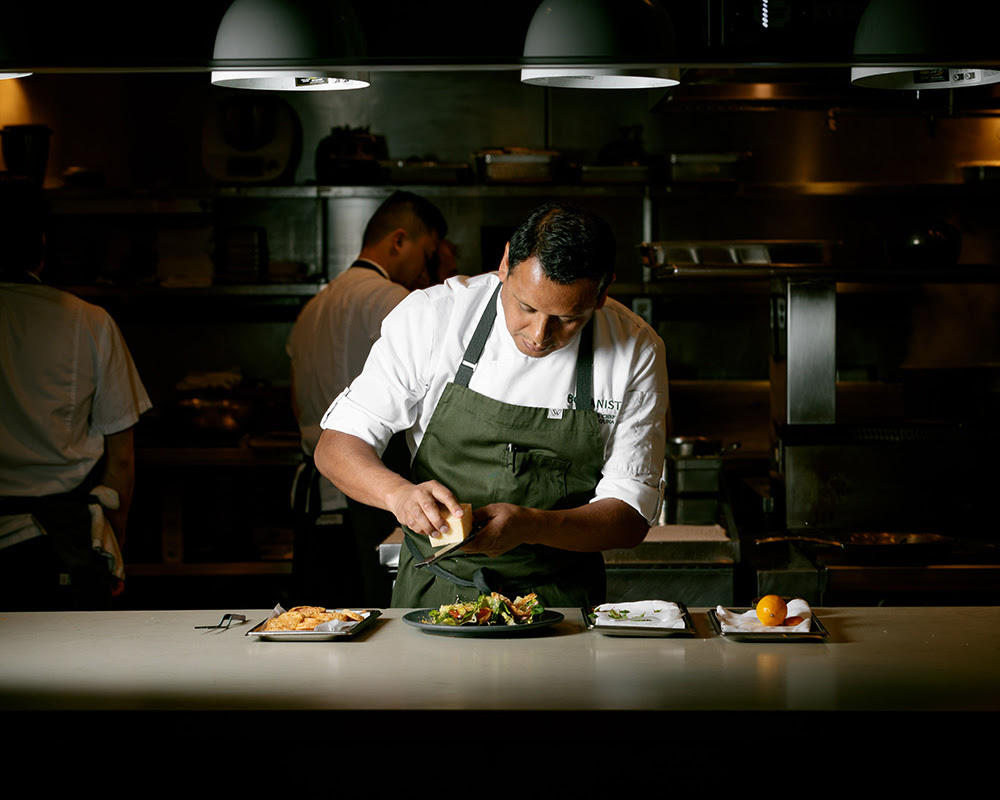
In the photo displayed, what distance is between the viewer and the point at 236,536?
5602mm

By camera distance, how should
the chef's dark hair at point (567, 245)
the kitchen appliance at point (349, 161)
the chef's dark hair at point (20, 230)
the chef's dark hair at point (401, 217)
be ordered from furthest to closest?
the kitchen appliance at point (349, 161) → the chef's dark hair at point (401, 217) → the chef's dark hair at point (20, 230) → the chef's dark hair at point (567, 245)

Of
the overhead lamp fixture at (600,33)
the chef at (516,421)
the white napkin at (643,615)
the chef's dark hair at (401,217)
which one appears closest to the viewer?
the overhead lamp fixture at (600,33)

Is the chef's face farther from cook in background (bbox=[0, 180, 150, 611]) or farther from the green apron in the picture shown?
cook in background (bbox=[0, 180, 150, 611])

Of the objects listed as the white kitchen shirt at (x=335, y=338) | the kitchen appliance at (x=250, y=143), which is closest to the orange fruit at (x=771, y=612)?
the white kitchen shirt at (x=335, y=338)

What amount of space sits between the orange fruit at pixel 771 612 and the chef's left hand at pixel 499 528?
48 centimetres

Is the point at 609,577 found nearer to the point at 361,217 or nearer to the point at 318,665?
the point at 318,665

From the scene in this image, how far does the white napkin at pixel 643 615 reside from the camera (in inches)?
87.1

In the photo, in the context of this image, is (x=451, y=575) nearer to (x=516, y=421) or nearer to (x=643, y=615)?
(x=516, y=421)

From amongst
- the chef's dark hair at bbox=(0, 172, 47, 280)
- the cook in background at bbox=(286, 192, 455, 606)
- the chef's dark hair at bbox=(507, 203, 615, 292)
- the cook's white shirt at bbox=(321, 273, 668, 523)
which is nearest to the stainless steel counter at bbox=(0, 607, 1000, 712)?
the cook's white shirt at bbox=(321, 273, 668, 523)

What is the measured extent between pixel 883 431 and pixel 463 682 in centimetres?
250

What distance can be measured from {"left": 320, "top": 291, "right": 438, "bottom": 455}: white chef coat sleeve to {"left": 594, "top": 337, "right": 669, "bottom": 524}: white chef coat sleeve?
0.48 metres

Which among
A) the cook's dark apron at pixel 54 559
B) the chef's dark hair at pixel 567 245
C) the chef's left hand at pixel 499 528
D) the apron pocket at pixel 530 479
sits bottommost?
the cook's dark apron at pixel 54 559

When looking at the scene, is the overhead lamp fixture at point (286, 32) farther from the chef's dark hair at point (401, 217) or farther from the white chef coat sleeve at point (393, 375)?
the chef's dark hair at point (401, 217)

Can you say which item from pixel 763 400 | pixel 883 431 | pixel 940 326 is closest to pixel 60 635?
pixel 883 431
